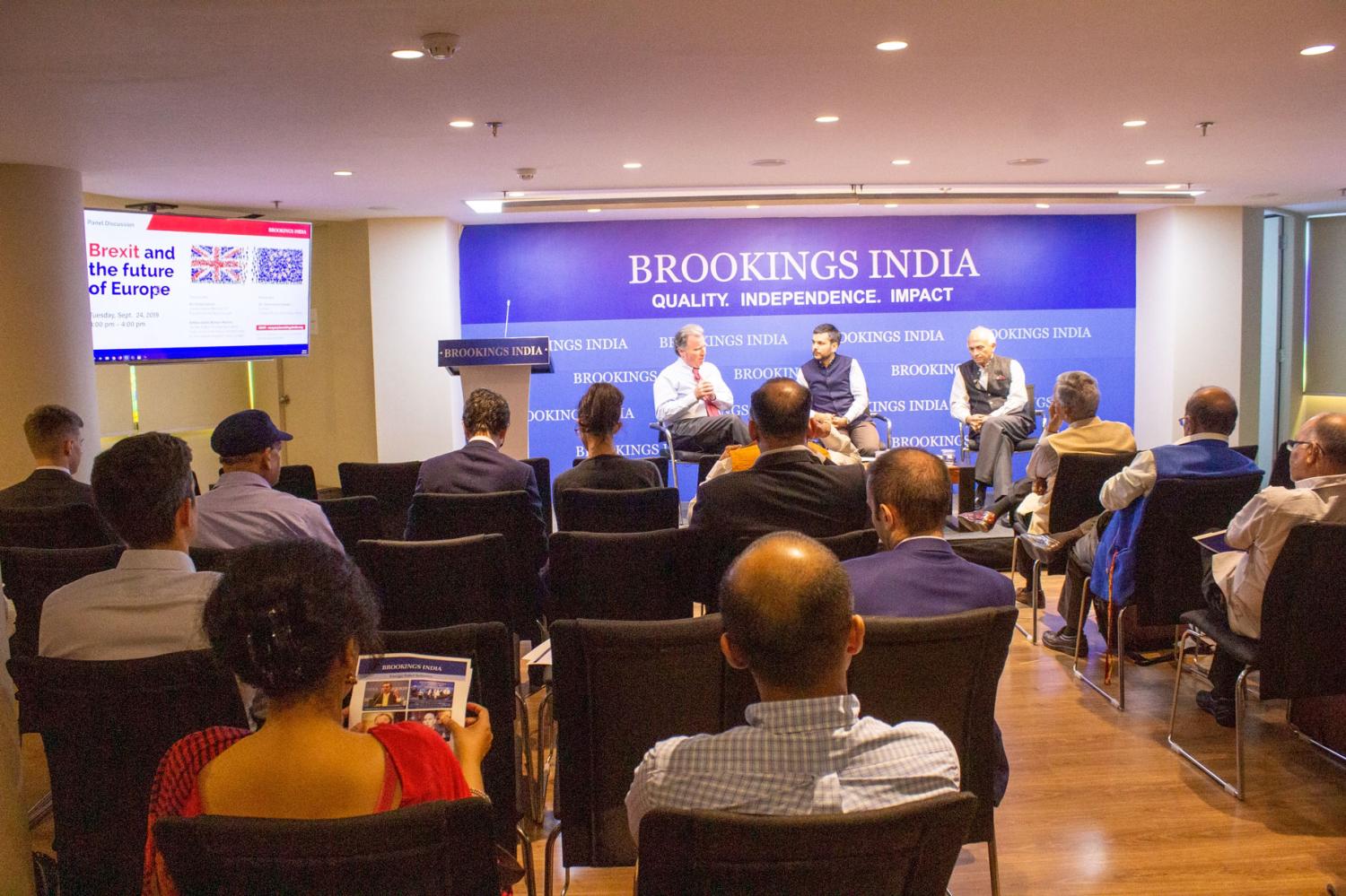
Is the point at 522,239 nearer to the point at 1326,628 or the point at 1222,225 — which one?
the point at 1222,225

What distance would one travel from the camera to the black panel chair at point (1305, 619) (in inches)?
133

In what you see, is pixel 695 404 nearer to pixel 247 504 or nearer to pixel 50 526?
pixel 50 526

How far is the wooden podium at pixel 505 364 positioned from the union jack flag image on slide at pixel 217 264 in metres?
2.18

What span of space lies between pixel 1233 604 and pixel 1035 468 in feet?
5.44

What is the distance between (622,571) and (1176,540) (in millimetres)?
2245

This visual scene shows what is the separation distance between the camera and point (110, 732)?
7.30 ft

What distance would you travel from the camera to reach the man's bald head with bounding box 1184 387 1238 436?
4484 mm

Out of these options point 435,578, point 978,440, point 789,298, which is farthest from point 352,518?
point 789,298

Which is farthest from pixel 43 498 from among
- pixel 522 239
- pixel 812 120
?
pixel 522 239

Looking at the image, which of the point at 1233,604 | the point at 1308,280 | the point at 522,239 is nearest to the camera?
the point at 1233,604

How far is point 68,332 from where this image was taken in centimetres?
698

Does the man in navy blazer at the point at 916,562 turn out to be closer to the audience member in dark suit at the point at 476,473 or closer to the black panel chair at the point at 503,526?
the black panel chair at the point at 503,526

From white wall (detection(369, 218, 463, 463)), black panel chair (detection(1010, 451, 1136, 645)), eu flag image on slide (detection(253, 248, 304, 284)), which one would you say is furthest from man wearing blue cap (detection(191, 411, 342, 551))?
white wall (detection(369, 218, 463, 463))

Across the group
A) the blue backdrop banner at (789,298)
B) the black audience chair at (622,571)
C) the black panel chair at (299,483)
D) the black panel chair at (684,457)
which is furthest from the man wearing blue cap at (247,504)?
the blue backdrop banner at (789,298)
